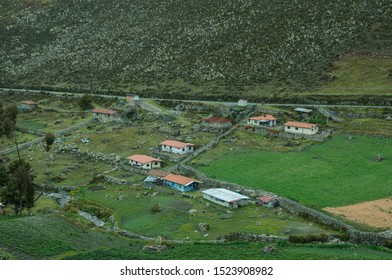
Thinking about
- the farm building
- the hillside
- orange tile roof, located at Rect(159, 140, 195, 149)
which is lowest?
orange tile roof, located at Rect(159, 140, 195, 149)

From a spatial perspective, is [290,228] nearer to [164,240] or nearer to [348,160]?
[164,240]

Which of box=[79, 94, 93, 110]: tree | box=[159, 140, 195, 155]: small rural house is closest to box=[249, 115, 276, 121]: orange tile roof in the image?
box=[159, 140, 195, 155]: small rural house

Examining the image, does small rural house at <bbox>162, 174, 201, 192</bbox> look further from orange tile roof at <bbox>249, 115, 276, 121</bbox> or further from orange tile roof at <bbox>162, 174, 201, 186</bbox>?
orange tile roof at <bbox>249, 115, 276, 121</bbox>

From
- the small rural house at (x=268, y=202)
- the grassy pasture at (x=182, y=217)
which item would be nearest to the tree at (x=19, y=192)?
the grassy pasture at (x=182, y=217)

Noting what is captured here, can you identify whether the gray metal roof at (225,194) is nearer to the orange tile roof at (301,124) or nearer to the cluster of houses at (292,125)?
the cluster of houses at (292,125)

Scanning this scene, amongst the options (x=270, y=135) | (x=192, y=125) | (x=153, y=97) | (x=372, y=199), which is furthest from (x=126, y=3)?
(x=372, y=199)

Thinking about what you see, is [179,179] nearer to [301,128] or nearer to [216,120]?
[301,128]

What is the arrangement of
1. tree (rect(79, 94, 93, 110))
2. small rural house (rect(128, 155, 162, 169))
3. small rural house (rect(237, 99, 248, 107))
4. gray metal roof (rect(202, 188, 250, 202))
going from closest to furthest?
gray metal roof (rect(202, 188, 250, 202))
small rural house (rect(128, 155, 162, 169))
small rural house (rect(237, 99, 248, 107))
tree (rect(79, 94, 93, 110))
